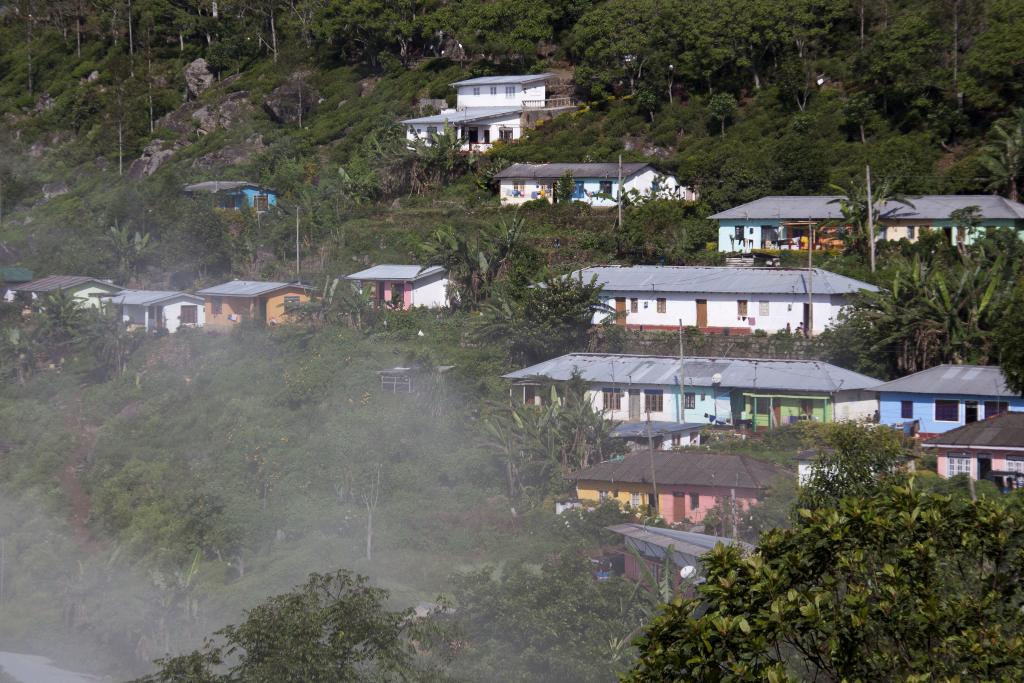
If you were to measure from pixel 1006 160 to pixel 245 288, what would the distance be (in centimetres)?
2045

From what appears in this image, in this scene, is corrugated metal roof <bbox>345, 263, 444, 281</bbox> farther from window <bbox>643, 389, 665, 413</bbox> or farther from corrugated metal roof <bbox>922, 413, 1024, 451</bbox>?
corrugated metal roof <bbox>922, 413, 1024, 451</bbox>

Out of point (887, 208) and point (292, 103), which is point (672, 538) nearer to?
point (887, 208)

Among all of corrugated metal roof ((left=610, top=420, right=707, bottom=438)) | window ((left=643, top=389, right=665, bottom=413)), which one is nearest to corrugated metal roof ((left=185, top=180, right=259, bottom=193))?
window ((left=643, top=389, right=665, bottom=413))

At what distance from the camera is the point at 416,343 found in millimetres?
30516

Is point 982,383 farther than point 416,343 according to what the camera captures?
No

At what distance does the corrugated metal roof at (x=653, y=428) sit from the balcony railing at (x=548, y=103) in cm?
2073

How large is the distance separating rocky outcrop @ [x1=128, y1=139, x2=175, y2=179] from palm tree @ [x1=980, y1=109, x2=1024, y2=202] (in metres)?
31.6

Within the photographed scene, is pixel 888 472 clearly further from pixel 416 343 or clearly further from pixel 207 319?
pixel 207 319

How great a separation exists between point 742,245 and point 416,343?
30.6ft

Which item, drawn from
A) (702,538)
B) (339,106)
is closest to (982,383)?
(702,538)

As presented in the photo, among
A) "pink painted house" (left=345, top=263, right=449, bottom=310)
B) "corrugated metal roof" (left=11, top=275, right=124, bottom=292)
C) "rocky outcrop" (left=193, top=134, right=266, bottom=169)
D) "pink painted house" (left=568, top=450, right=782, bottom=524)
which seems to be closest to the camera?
"pink painted house" (left=568, top=450, right=782, bottom=524)

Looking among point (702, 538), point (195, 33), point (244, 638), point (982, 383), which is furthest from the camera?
point (195, 33)

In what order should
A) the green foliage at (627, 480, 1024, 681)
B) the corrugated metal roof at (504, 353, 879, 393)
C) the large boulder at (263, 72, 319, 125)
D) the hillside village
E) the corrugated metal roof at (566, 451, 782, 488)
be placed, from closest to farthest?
the green foliage at (627, 480, 1024, 681) < the hillside village < the corrugated metal roof at (566, 451, 782, 488) < the corrugated metal roof at (504, 353, 879, 393) < the large boulder at (263, 72, 319, 125)

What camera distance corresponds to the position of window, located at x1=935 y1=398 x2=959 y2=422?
2388 cm
